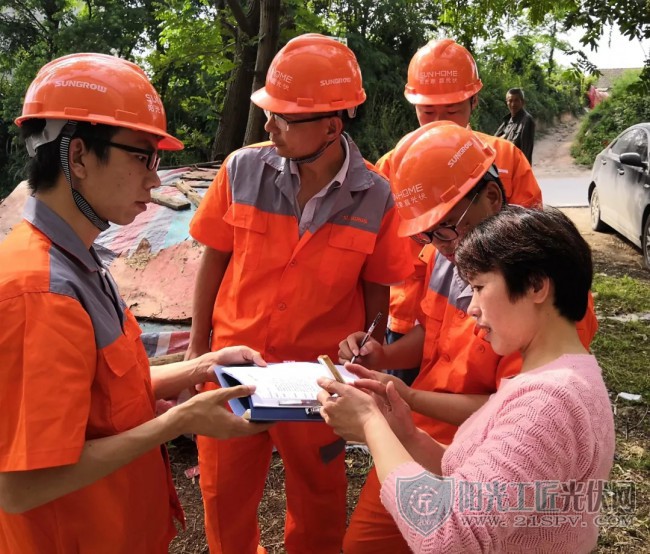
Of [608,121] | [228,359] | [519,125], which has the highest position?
[228,359]

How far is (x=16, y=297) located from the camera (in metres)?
1.48

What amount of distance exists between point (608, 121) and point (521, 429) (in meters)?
22.2

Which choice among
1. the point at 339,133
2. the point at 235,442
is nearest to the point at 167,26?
the point at 339,133

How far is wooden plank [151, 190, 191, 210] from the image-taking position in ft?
17.6

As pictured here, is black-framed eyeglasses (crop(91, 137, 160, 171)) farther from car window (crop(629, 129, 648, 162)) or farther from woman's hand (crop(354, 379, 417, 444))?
car window (crop(629, 129, 648, 162))

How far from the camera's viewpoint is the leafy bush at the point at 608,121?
1981cm

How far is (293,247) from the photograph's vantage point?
2680mm

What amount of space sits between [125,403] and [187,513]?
2118mm

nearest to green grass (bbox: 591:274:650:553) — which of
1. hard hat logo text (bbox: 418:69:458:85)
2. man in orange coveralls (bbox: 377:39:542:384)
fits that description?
man in orange coveralls (bbox: 377:39:542:384)

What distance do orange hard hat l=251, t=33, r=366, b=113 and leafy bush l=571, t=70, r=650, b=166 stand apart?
742 inches

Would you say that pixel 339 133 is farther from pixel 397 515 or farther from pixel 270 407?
pixel 397 515

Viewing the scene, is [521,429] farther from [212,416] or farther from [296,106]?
[296,106]

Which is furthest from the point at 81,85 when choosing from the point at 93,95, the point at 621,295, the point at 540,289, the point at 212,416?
the point at 621,295

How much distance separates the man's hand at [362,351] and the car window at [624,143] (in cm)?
765
